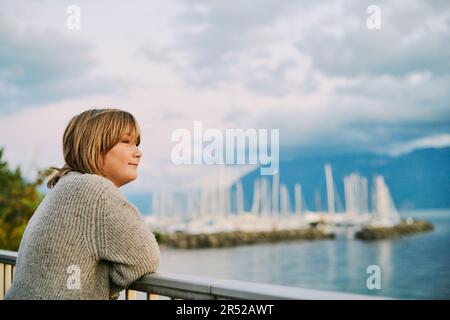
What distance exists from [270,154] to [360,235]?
66.8 meters

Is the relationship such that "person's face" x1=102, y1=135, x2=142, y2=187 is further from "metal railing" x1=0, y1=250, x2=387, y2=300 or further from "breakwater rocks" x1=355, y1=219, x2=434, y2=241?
"breakwater rocks" x1=355, y1=219, x2=434, y2=241

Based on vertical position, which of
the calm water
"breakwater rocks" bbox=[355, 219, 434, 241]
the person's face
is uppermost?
the person's face

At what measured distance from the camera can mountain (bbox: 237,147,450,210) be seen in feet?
260

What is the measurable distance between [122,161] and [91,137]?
170 mm

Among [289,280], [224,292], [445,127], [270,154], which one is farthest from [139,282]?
[445,127]

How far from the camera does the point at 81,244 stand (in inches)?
72.1

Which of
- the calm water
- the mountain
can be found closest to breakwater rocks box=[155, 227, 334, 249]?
the calm water

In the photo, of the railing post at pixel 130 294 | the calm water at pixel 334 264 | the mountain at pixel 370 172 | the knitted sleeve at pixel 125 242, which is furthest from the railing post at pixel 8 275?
the mountain at pixel 370 172

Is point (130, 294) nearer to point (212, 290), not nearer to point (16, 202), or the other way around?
point (212, 290)

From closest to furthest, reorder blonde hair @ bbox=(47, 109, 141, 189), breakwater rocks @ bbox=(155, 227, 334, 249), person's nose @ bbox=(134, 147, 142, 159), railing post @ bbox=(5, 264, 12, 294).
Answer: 1. blonde hair @ bbox=(47, 109, 141, 189)
2. person's nose @ bbox=(134, 147, 142, 159)
3. railing post @ bbox=(5, 264, 12, 294)
4. breakwater rocks @ bbox=(155, 227, 334, 249)

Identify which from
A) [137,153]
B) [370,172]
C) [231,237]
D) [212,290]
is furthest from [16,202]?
[370,172]

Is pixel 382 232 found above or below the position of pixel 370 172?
below

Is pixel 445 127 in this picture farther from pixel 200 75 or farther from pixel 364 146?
pixel 200 75

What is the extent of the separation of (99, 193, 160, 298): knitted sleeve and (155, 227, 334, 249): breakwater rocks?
50902mm
